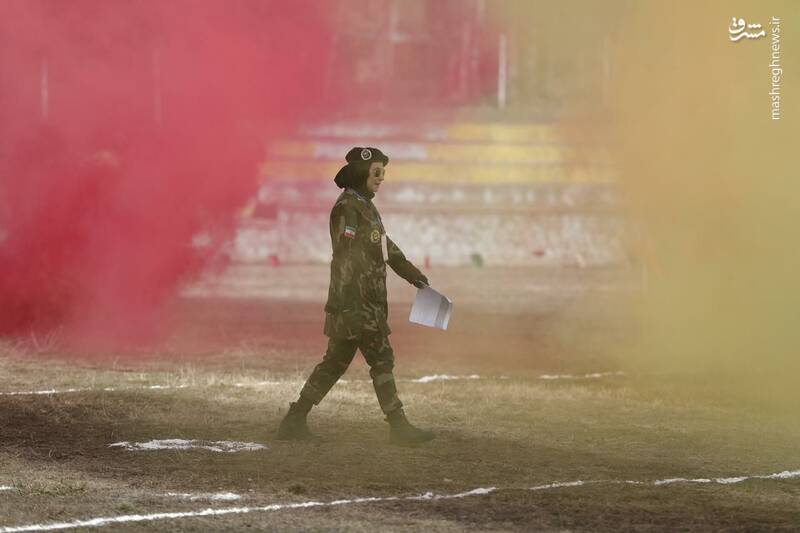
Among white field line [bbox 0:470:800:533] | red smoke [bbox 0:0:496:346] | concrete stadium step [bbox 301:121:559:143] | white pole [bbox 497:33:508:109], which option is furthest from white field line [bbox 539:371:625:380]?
white pole [bbox 497:33:508:109]

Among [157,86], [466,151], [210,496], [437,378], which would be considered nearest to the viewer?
[210,496]

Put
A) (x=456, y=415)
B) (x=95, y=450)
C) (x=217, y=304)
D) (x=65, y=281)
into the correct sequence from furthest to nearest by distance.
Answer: (x=217, y=304), (x=65, y=281), (x=456, y=415), (x=95, y=450)

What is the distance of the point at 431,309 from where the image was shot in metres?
9.48

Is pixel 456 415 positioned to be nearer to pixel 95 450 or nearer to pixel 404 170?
pixel 95 450

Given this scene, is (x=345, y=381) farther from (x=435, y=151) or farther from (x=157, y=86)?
(x=435, y=151)

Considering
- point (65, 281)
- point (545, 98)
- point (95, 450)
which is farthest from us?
point (545, 98)

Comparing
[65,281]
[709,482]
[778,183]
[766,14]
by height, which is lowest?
[709,482]

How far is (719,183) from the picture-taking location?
17188mm

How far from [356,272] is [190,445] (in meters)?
1.57

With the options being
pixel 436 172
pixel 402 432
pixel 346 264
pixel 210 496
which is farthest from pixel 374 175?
pixel 436 172

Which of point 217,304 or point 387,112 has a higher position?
point 387,112

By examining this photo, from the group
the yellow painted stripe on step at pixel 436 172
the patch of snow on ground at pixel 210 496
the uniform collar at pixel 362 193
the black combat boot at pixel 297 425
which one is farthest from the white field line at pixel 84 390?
the yellow painted stripe on step at pixel 436 172

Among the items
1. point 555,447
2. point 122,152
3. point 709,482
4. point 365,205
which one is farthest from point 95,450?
point 122,152

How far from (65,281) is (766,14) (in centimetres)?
854
